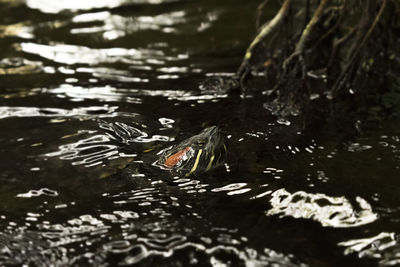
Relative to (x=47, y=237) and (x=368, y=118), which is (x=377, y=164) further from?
(x=47, y=237)

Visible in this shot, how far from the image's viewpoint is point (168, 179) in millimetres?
3369

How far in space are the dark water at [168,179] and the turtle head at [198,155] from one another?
0.08 m

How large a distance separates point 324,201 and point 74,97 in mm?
2592

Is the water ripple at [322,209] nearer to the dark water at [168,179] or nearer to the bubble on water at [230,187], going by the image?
the dark water at [168,179]

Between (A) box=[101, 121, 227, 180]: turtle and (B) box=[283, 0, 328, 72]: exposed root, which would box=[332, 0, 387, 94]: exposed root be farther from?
(A) box=[101, 121, 227, 180]: turtle

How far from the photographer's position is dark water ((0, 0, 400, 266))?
270 cm

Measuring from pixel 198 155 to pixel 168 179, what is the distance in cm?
24

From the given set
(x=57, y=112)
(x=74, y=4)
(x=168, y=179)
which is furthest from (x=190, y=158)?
(x=74, y=4)

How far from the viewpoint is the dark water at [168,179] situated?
8.87 feet

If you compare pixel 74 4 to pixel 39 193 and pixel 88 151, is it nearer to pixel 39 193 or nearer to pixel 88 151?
pixel 88 151

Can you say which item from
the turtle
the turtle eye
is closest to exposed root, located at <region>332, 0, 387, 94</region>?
the turtle

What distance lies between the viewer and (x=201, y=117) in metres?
4.31

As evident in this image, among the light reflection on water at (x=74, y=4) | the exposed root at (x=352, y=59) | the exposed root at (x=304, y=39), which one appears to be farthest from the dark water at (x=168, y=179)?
the light reflection on water at (x=74, y=4)

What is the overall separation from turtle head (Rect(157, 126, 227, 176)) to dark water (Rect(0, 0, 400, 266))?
0.08 meters
